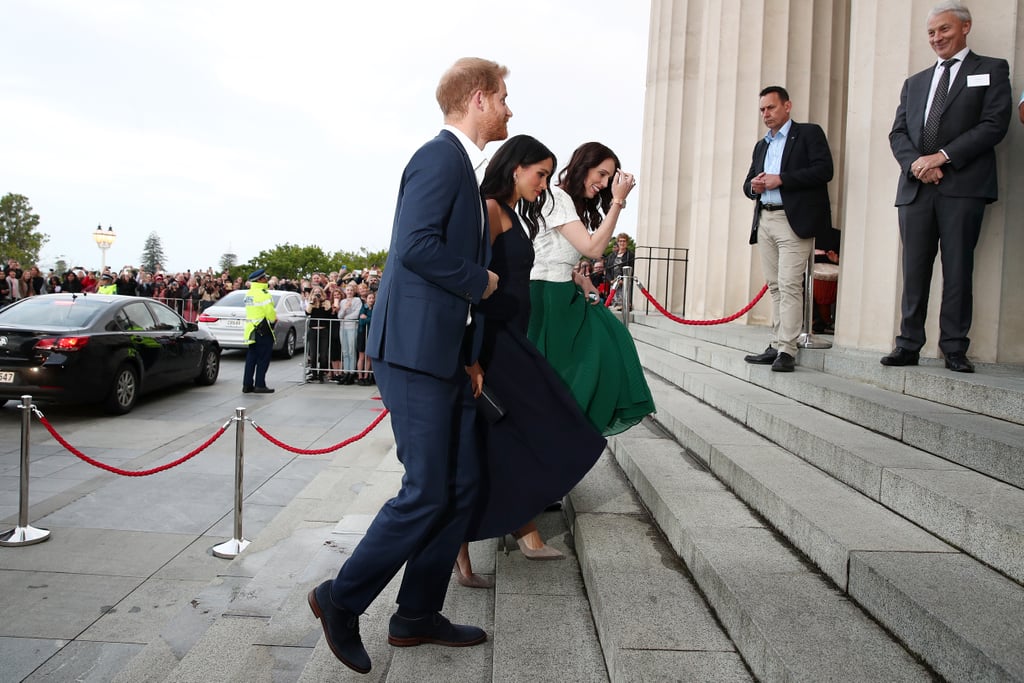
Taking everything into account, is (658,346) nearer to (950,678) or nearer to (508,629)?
(508,629)

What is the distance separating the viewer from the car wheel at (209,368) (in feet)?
46.4

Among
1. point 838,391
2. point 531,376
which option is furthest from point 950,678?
point 838,391

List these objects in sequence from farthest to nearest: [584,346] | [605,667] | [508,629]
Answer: [584,346] → [508,629] → [605,667]

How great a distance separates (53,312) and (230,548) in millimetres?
6988

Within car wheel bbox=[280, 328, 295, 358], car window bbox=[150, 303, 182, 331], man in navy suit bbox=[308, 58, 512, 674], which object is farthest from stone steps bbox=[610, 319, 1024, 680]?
car wheel bbox=[280, 328, 295, 358]

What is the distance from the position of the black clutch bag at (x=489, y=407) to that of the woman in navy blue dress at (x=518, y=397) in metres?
0.13

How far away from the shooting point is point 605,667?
2963mm

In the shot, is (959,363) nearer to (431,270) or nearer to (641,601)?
(641,601)

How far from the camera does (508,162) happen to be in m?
3.60

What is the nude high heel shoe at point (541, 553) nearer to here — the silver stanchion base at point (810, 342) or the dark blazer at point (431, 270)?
the dark blazer at point (431, 270)

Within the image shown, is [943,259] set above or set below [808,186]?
below

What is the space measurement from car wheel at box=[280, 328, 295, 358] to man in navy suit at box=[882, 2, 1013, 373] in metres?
16.6

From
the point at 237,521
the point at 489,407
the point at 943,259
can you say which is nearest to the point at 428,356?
the point at 489,407

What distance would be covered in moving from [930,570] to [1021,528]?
319mm
